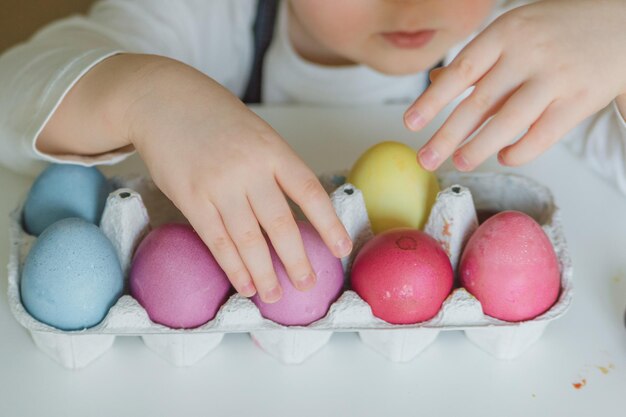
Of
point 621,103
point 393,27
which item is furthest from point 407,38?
point 621,103

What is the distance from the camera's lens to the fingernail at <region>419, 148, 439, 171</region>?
57 cm

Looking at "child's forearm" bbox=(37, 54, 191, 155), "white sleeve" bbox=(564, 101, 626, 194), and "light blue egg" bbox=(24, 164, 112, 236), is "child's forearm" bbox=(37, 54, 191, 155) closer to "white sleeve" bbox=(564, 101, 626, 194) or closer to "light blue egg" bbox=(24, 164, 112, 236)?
"light blue egg" bbox=(24, 164, 112, 236)

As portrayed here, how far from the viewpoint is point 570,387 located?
0.57m

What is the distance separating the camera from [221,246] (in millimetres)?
571

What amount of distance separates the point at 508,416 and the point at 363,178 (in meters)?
0.21

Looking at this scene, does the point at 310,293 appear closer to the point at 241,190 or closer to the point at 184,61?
the point at 241,190

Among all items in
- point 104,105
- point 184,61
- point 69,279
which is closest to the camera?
point 69,279

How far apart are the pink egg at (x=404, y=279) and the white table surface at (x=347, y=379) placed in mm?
40

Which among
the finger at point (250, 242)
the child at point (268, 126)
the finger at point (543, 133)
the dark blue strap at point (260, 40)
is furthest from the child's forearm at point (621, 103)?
the dark blue strap at point (260, 40)

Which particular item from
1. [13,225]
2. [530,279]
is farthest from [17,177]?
[530,279]

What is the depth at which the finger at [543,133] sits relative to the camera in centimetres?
59

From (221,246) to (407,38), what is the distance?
0.34 metres

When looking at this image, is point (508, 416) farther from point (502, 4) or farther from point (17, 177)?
point (502, 4)

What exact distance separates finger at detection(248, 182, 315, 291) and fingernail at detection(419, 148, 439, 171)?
0.31 feet
